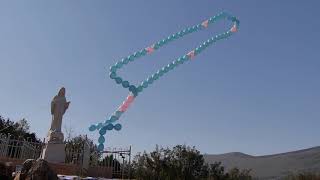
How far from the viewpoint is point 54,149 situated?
23.1m

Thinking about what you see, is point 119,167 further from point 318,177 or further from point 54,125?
point 318,177

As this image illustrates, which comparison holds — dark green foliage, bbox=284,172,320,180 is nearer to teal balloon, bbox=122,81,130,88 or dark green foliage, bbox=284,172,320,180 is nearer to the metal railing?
teal balloon, bbox=122,81,130,88

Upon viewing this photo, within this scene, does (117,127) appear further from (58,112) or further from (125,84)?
(58,112)

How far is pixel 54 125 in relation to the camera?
78.5 ft

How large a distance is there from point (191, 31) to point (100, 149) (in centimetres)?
853

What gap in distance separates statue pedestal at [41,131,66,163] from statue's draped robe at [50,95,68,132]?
0.49m

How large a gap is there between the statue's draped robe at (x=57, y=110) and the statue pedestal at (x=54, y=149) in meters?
0.49

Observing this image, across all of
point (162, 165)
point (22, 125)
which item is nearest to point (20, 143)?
point (162, 165)

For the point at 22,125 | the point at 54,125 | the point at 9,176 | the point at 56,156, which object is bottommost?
the point at 9,176

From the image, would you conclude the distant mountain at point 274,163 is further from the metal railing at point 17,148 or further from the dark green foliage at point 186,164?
the metal railing at point 17,148

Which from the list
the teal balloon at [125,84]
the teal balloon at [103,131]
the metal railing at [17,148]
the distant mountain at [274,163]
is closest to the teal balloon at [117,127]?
the teal balloon at [103,131]

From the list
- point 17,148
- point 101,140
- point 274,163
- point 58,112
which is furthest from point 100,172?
point 274,163

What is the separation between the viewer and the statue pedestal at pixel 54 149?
22938mm

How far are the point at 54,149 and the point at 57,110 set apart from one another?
2.04 m
